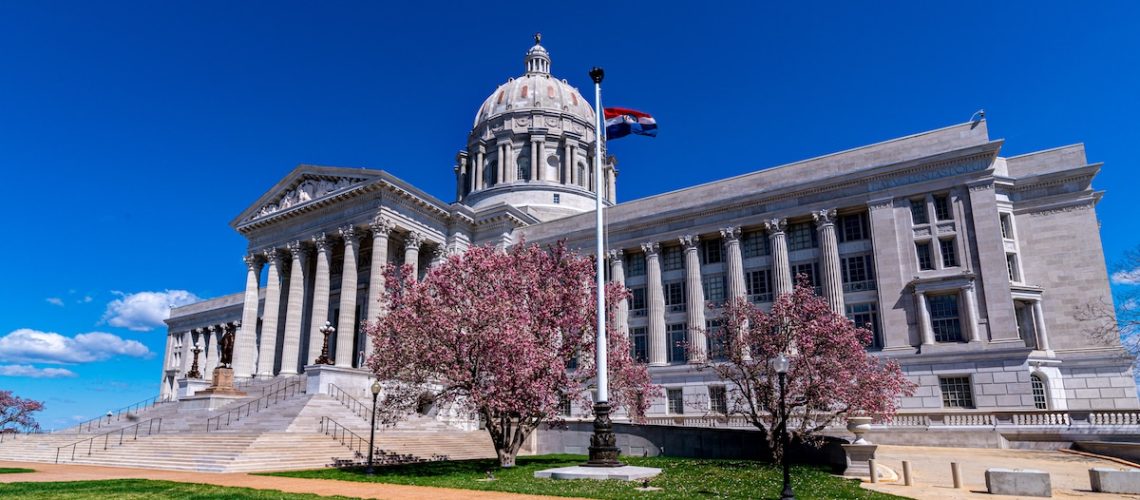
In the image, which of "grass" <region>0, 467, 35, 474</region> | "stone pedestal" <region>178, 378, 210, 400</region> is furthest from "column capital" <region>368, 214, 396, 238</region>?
"grass" <region>0, 467, 35, 474</region>

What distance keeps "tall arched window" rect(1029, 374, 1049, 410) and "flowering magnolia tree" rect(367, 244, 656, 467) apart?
916 inches

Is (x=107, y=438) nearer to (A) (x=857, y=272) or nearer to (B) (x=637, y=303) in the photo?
(B) (x=637, y=303)

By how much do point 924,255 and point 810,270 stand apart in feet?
21.5

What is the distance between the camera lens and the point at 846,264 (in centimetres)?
4216

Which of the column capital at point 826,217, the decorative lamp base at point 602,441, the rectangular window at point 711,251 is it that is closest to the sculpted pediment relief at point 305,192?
the rectangular window at point 711,251

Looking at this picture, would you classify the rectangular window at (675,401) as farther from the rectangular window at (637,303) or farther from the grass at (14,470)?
the grass at (14,470)

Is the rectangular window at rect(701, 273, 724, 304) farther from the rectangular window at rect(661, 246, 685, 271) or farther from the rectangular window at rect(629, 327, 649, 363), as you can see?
the rectangular window at rect(629, 327, 649, 363)

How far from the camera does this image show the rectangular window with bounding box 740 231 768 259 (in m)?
45.3

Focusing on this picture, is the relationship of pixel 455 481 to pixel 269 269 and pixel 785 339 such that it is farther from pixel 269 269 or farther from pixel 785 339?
pixel 269 269

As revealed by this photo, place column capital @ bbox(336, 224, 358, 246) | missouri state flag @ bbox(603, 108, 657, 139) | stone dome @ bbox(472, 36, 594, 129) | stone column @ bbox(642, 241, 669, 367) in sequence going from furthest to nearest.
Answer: stone dome @ bbox(472, 36, 594, 129) < column capital @ bbox(336, 224, 358, 246) < stone column @ bbox(642, 241, 669, 367) < missouri state flag @ bbox(603, 108, 657, 139)

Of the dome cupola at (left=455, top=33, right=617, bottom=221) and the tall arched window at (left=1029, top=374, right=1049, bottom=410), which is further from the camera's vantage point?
the dome cupola at (left=455, top=33, right=617, bottom=221)

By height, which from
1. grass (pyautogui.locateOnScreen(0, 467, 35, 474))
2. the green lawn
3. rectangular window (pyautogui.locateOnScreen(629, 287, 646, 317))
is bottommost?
the green lawn

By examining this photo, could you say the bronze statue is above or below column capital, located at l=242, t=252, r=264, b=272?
below

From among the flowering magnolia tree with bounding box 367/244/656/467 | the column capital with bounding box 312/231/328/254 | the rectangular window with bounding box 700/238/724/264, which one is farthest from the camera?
the column capital with bounding box 312/231/328/254
